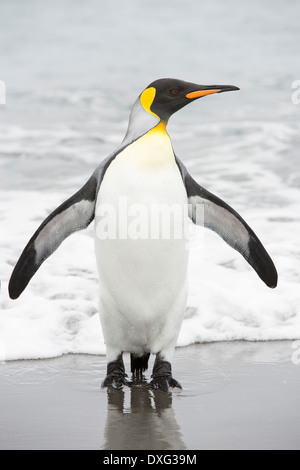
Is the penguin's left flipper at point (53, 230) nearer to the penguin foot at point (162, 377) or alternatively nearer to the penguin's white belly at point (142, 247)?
the penguin's white belly at point (142, 247)

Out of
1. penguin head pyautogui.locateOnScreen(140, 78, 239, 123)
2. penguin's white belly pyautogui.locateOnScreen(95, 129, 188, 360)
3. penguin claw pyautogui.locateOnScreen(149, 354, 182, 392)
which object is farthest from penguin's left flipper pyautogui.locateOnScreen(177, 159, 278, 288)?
penguin claw pyautogui.locateOnScreen(149, 354, 182, 392)

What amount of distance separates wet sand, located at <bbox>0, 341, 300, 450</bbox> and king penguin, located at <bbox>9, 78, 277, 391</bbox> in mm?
178

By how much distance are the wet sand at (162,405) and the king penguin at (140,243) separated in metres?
0.18

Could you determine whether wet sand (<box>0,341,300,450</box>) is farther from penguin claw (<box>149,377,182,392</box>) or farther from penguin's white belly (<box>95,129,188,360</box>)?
penguin's white belly (<box>95,129,188,360</box>)

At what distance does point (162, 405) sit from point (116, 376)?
36 cm

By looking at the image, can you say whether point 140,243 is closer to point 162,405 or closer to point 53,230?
point 53,230

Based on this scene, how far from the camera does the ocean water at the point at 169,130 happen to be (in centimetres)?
429

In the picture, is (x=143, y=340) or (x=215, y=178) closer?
(x=143, y=340)

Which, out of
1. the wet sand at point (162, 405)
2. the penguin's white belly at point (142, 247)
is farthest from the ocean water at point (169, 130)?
the penguin's white belly at point (142, 247)

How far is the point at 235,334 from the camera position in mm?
4039

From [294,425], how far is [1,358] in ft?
5.00

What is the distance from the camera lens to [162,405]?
286 cm
